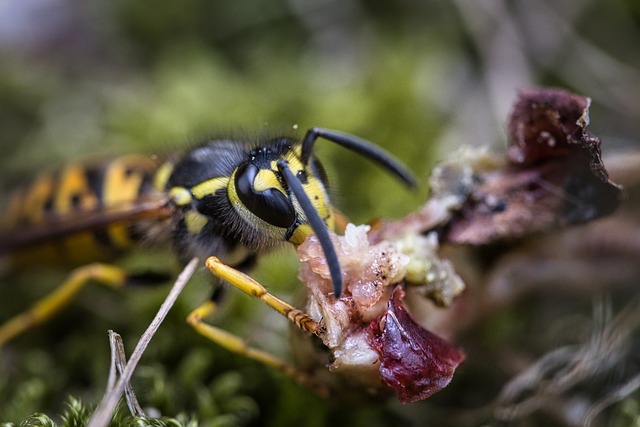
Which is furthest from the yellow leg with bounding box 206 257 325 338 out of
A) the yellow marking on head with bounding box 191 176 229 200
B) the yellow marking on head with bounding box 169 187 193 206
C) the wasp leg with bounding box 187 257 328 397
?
the yellow marking on head with bounding box 169 187 193 206

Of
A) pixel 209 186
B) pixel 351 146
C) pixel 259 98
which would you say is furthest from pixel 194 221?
pixel 259 98

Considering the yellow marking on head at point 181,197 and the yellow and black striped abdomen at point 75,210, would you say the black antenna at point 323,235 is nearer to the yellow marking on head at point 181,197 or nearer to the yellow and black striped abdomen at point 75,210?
the yellow marking on head at point 181,197

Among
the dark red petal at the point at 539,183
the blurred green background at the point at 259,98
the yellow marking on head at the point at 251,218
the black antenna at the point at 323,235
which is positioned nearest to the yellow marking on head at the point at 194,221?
the yellow marking on head at the point at 251,218

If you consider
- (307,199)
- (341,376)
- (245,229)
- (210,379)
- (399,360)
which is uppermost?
(307,199)

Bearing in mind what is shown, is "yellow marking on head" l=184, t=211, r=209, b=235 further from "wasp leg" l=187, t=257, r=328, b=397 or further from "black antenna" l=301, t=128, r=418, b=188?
"black antenna" l=301, t=128, r=418, b=188

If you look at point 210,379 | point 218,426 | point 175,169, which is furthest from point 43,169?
point 218,426

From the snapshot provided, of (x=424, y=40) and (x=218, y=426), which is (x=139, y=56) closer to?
(x=424, y=40)
